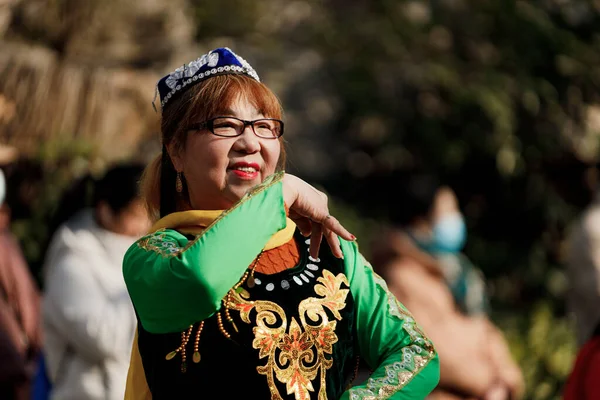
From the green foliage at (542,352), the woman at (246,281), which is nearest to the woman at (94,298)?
the woman at (246,281)

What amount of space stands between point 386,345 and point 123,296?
2.23m

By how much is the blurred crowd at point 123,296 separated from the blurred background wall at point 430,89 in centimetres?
336

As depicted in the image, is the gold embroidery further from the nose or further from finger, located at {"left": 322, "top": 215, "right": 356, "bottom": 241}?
the nose

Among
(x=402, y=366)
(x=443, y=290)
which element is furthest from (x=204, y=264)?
(x=443, y=290)

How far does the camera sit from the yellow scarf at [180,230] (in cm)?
233

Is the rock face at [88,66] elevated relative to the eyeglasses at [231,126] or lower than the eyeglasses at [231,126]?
lower

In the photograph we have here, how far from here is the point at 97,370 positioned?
4.34m

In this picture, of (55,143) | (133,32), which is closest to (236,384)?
(55,143)

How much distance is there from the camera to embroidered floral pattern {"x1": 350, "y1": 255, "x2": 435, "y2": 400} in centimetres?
227

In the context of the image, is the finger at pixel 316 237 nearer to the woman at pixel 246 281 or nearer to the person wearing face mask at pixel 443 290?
the woman at pixel 246 281

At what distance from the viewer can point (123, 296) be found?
4406 mm

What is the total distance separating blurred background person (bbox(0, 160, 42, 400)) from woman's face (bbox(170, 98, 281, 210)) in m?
2.49

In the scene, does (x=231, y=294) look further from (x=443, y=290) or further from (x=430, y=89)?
(x=430, y=89)

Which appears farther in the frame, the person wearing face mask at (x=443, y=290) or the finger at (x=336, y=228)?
the person wearing face mask at (x=443, y=290)
